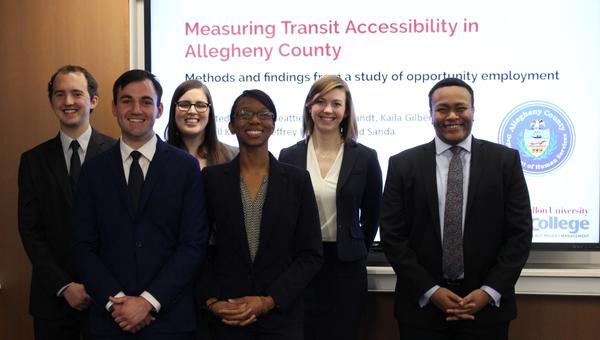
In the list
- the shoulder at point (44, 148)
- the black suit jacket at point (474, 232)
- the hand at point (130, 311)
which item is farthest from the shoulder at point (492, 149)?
the shoulder at point (44, 148)

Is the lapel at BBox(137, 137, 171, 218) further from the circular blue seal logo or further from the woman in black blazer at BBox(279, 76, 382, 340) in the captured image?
the circular blue seal logo

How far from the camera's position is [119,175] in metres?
2.38

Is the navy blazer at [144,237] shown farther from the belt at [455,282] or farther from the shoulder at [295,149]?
the belt at [455,282]

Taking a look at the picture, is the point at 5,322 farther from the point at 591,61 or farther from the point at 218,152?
the point at 591,61

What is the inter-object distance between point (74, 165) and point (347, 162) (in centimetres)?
129

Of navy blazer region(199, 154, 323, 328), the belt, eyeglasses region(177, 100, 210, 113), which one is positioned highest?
eyeglasses region(177, 100, 210, 113)

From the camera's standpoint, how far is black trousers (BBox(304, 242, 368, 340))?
304 cm

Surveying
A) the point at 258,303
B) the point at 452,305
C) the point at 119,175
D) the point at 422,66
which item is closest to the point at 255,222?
the point at 258,303

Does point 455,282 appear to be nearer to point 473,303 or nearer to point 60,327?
point 473,303

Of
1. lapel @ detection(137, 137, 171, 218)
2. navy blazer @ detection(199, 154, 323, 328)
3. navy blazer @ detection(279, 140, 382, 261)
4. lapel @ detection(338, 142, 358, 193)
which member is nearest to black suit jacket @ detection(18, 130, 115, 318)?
lapel @ detection(137, 137, 171, 218)

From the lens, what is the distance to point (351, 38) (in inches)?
138

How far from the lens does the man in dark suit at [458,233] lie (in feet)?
8.65

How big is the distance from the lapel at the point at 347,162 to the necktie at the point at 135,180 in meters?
1.02

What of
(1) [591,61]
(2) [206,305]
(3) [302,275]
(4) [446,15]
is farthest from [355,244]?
(1) [591,61]
